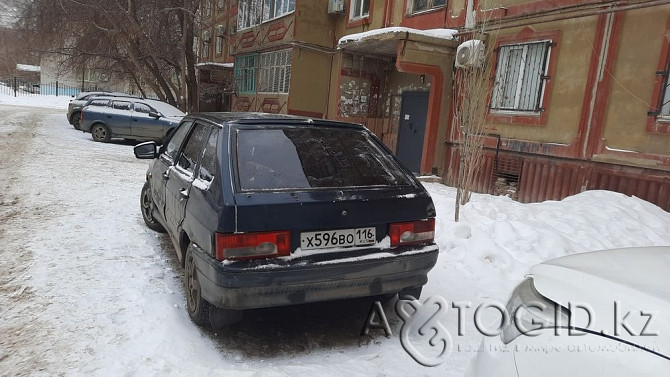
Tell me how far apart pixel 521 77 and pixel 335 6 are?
324 inches

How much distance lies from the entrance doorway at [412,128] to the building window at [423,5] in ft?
6.93

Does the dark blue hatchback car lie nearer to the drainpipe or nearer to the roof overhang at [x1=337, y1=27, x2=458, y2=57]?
the drainpipe

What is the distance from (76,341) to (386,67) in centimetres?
1250

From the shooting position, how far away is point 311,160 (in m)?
3.32

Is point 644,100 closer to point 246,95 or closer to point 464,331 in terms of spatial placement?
point 464,331

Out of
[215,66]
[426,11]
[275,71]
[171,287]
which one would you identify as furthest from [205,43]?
[171,287]

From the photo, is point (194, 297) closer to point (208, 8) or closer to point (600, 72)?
point (600, 72)

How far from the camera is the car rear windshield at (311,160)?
307cm

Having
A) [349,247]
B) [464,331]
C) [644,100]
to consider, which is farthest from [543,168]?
[349,247]

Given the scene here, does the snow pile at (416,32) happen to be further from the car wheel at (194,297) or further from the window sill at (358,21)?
the car wheel at (194,297)

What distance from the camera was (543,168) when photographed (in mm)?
8367

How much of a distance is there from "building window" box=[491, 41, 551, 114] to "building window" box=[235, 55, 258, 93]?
37.7 ft

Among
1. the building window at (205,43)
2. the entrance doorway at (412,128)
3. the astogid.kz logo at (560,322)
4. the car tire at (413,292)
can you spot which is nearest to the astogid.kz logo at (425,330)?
the astogid.kz logo at (560,322)

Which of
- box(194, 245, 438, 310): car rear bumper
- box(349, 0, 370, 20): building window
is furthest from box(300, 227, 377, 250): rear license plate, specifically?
box(349, 0, 370, 20): building window
